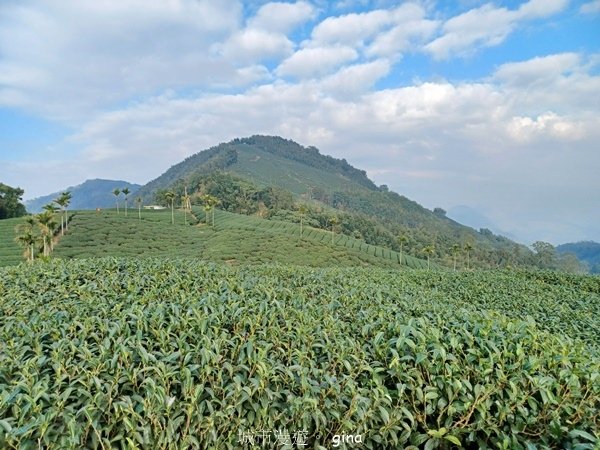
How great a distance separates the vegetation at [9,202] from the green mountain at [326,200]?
23.5 meters

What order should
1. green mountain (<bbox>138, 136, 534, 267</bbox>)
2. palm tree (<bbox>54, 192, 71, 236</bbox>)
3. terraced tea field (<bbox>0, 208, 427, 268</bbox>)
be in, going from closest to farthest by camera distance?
terraced tea field (<bbox>0, 208, 427, 268</bbox>)
palm tree (<bbox>54, 192, 71, 236</bbox>)
green mountain (<bbox>138, 136, 534, 267</bbox>)

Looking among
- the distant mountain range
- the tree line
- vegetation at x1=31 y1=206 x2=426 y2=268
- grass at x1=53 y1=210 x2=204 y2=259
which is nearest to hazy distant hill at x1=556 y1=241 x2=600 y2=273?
the distant mountain range

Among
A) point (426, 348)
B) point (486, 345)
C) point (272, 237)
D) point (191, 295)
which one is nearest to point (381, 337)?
point (426, 348)

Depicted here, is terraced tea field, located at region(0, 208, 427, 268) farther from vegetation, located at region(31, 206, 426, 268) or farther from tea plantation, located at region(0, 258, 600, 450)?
tea plantation, located at region(0, 258, 600, 450)

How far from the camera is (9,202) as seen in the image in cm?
4934

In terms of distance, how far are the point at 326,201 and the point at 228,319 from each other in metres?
123

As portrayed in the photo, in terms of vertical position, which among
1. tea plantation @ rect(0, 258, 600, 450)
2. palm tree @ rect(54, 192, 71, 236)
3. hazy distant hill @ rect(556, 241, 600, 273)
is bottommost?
hazy distant hill @ rect(556, 241, 600, 273)

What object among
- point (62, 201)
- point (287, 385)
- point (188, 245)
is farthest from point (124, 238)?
point (287, 385)

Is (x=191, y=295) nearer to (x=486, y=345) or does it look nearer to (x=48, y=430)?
(x=48, y=430)

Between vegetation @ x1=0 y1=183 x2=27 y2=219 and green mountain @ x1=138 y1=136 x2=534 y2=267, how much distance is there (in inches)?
924

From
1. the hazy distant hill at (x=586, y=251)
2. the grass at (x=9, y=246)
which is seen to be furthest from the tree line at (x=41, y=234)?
the hazy distant hill at (x=586, y=251)

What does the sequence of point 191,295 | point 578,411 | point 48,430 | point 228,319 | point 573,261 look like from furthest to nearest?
point 573,261, point 191,295, point 228,319, point 578,411, point 48,430

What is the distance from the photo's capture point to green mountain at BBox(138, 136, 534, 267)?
71.5 m

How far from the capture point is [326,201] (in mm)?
125500
